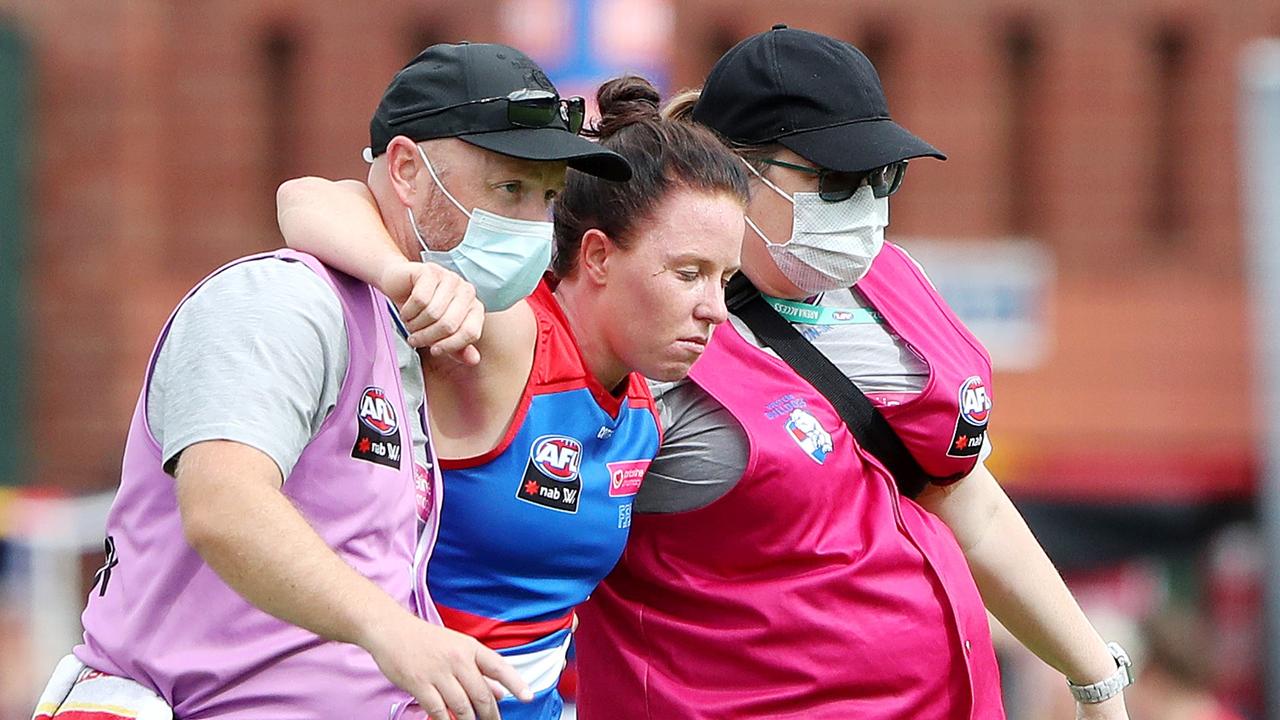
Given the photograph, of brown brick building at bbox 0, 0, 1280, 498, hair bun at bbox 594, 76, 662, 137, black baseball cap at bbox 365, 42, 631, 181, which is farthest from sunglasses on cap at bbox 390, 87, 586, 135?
brown brick building at bbox 0, 0, 1280, 498

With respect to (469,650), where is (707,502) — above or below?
below

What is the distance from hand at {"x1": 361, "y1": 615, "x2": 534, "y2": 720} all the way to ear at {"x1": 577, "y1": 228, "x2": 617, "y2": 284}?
39.9 inches

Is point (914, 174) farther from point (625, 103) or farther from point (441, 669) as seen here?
point (441, 669)

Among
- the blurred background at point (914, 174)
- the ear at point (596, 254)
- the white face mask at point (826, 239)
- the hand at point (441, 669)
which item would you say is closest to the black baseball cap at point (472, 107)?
the ear at point (596, 254)

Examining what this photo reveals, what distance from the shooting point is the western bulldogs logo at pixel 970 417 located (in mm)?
3812

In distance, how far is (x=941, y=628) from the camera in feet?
12.4

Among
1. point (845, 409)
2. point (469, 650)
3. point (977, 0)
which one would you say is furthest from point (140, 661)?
point (977, 0)

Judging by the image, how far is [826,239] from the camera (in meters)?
3.73

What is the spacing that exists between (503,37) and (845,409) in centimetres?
1328

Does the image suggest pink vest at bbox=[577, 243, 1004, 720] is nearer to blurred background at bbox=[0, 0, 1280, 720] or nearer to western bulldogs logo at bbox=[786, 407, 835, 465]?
western bulldogs logo at bbox=[786, 407, 835, 465]

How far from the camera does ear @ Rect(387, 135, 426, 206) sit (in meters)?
3.19

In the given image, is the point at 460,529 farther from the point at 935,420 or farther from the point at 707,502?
the point at 935,420

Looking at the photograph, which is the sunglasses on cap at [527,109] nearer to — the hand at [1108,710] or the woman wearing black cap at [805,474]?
the woman wearing black cap at [805,474]

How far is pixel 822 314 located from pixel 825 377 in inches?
6.2
